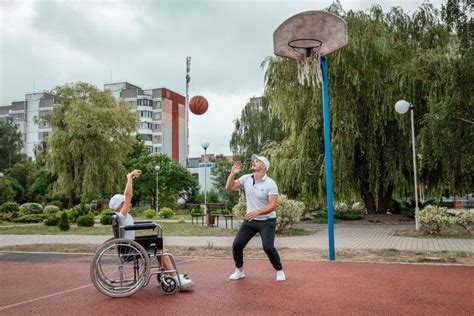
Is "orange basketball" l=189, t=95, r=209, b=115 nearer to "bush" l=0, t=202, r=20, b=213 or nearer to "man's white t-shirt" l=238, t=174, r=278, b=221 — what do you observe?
"man's white t-shirt" l=238, t=174, r=278, b=221

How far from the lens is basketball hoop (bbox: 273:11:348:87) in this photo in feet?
28.7

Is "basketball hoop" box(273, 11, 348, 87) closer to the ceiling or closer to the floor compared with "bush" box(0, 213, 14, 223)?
closer to the ceiling

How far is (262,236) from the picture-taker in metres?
6.12

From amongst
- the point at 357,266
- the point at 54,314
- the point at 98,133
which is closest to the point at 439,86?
the point at 357,266

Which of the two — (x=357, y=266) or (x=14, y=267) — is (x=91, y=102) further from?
(x=357, y=266)

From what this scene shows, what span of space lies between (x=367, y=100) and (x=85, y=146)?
2220cm

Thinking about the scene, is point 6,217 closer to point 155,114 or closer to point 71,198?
point 71,198

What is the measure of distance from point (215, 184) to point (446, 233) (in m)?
33.5

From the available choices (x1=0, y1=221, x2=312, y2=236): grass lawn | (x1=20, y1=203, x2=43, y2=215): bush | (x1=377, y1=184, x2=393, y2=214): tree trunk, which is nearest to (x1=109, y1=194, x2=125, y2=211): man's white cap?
(x1=0, y1=221, x2=312, y2=236): grass lawn

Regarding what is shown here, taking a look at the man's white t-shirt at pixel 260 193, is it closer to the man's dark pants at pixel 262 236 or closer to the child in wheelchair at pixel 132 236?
the man's dark pants at pixel 262 236

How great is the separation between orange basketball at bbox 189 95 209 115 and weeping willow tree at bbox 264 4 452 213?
218 inches

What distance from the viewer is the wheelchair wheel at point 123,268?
17.6 ft

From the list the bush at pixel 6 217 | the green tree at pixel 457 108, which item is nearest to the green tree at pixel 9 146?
the bush at pixel 6 217

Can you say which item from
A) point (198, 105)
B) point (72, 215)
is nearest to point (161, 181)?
point (72, 215)
